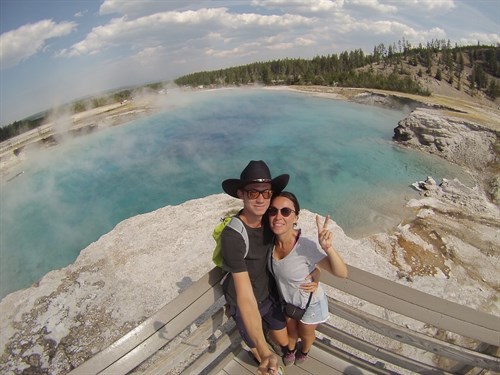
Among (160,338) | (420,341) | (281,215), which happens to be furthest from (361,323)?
(160,338)

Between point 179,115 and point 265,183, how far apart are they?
112 feet

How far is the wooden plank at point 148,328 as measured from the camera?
6.30 feet

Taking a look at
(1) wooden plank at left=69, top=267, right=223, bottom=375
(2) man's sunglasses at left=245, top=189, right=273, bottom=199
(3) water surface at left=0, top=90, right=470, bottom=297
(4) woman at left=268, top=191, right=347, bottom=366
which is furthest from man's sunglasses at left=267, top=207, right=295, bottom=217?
(3) water surface at left=0, top=90, right=470, bottom=297

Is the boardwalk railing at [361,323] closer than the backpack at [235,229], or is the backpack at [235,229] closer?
the boardwalk railing at [361,323]

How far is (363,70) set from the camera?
61.8 meters

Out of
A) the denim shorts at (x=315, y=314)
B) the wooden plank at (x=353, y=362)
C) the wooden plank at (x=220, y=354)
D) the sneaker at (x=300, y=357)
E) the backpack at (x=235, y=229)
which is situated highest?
the backpack at (x=235, y=229)

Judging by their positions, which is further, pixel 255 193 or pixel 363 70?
pixel 363 70

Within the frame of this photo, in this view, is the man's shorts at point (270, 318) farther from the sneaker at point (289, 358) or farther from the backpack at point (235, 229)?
the backpack at point (235, 229)

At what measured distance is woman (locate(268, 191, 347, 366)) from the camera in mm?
2438

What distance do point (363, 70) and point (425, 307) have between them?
2659 inches

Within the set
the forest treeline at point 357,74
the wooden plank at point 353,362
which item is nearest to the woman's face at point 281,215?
the wooden plank at point 353,362

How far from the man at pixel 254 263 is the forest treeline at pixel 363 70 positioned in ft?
158

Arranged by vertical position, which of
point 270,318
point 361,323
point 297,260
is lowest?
point 361,323

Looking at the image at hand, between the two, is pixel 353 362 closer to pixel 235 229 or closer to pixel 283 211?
pixel 283 211
